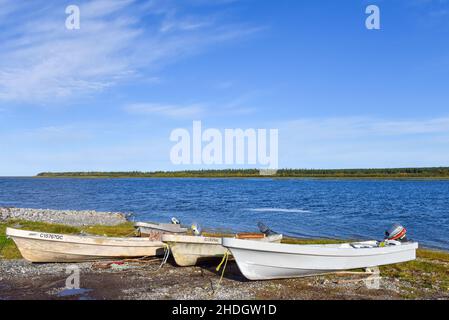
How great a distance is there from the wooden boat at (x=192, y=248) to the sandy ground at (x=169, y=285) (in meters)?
0.37

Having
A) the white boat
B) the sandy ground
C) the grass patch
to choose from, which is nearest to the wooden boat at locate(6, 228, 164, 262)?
the sandy ground

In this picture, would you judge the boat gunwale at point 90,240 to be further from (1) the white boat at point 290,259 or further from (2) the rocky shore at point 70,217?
(2) the rocky shore at point 70,217

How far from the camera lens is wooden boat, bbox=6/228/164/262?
16469mm

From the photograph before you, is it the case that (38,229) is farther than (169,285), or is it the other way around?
(38,229)

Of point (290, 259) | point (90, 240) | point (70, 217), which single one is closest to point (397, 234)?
point (290, 259)

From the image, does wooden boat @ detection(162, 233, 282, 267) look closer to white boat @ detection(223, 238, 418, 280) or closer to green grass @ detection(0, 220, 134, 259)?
white boat @ detection(223, 238, 418, 280)

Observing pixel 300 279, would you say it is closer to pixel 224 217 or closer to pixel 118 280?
pixel 118 280

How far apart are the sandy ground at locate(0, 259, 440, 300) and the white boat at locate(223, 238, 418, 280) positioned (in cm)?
39

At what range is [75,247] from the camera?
17031 millimetres

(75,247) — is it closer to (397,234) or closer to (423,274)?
(397,234)

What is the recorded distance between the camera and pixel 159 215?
44594 millimetres

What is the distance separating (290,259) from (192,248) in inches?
172

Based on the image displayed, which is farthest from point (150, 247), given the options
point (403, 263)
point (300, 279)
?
point (403, 263)
